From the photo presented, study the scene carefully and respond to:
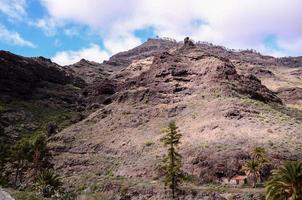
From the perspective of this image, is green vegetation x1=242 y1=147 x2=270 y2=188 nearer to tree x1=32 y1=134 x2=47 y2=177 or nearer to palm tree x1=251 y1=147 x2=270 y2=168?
palm tree x1=251 y1=147 x2=270 y2=168

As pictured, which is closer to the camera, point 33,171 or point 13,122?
point 33,171

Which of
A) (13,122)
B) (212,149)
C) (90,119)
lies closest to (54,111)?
(13,122)

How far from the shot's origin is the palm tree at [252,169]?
255 feet

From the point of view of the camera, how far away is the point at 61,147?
113500 millimetres

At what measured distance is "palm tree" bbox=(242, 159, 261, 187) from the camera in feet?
255

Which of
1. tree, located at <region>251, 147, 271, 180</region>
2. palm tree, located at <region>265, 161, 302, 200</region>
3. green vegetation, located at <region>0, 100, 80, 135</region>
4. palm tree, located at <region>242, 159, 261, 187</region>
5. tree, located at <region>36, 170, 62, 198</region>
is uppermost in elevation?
green vegetation, located at <region>0, 100, 80, 135</region>

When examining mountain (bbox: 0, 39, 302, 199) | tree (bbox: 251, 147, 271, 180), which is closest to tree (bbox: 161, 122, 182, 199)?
mountain (bbox: 0, 39, 302, 199)

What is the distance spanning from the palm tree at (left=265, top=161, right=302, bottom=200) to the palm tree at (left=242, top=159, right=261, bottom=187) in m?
26.0

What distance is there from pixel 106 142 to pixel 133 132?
6.67 meters

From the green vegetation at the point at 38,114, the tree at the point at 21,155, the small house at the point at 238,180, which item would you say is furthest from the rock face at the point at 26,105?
the small house at the point at 238,180

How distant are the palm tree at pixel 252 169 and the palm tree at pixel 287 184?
26.0 meters

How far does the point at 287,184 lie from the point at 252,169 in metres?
28.1

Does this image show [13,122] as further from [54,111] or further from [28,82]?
[28,82]

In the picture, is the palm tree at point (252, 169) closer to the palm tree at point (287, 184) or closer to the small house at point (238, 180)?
the small house at point (238, 180)
